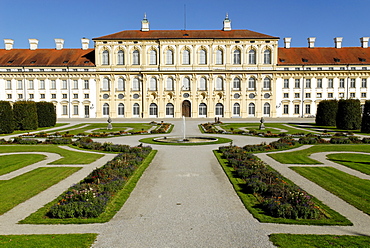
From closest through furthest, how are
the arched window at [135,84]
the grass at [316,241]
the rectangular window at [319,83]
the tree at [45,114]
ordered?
the grass at [316,241] → the tree at [45,114] → the rectangular window at [319,83] → the arched window at [135,84]

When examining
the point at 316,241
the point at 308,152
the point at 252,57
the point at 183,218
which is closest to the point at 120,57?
the point at 252,57

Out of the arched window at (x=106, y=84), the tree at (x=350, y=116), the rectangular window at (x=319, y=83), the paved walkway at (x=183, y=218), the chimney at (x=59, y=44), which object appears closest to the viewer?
the paved walkway at (x=183, y=218)

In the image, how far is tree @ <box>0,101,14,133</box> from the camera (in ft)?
126

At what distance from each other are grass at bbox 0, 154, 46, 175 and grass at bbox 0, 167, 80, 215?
1560 millimetres

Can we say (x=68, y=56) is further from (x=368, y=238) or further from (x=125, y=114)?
(x=368, y=238)

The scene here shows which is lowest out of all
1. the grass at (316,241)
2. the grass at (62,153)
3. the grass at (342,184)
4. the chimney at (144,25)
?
the grass at (316,241)

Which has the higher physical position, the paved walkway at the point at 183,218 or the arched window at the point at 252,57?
the arched window at the point at 252,57

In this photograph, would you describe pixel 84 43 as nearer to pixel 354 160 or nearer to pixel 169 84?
pixel 169 84

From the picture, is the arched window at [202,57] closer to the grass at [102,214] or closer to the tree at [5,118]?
the tree at [5,118]

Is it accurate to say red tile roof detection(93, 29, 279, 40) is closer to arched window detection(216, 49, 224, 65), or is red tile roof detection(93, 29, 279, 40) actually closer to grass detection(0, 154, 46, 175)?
arched window detection(216, 49, 224, 65)

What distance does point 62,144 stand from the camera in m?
28.6

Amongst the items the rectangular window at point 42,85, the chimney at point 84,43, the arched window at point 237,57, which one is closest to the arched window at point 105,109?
the rectangular window at point 42,85

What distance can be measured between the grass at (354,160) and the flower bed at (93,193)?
39.9ft

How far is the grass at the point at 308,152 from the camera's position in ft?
66.6
